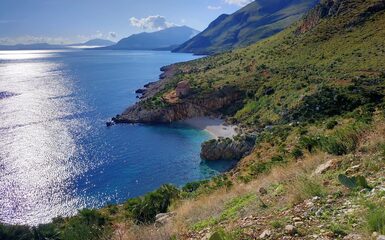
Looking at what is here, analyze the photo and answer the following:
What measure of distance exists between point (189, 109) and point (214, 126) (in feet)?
36.5

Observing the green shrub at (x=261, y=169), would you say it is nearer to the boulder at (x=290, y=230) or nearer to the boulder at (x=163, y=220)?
the boulder at (x=163, y=220)

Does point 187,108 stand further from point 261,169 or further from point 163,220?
point 163,220

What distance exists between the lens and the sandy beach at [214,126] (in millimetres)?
66125

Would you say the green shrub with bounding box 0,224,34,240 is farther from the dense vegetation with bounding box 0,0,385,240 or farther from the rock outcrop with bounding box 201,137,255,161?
the rock outcrop with bounding box 201,137,255,161

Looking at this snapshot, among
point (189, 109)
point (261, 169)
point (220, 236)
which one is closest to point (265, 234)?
point (220, 236)

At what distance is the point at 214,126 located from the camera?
72.2 m

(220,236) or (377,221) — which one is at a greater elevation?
(377,221)

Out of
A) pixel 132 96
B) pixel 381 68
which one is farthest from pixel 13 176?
pixel 132 96

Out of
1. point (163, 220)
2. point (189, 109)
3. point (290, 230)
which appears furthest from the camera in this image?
point (189, 109)

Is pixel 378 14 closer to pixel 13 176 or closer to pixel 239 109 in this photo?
pixel 239 109

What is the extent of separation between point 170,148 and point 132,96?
59119 mm

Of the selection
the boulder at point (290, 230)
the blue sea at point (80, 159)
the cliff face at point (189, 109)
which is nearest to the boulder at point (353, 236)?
the boulder at point (290, 230)

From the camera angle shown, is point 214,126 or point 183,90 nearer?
point 214,126

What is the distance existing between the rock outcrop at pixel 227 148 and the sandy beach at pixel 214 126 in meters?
7.90
